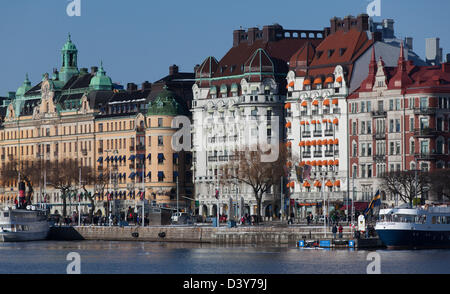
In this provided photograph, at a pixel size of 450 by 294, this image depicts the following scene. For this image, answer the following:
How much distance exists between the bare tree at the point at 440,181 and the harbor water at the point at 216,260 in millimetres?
31061

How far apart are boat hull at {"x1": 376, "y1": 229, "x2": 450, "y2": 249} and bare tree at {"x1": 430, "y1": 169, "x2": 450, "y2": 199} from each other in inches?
1232

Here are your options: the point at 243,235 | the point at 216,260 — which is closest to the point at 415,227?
the point at 216,260

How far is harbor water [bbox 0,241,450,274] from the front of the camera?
142000 mm

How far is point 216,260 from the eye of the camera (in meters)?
155

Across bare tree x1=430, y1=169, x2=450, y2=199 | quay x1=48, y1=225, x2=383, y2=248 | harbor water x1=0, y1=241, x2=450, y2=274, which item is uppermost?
bare tree x1=430, y1=169, x2=450, y2=199

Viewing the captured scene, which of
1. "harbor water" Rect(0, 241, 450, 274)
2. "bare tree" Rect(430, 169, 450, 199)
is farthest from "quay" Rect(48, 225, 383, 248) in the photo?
"bare tree" Rect(430, 169, 450, 199)

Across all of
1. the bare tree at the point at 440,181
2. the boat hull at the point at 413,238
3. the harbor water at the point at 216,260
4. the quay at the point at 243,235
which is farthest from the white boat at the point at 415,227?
the bare tree at the point at 440,181

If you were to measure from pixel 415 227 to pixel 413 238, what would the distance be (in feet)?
3.59

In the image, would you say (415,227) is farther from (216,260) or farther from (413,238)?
(216,260)

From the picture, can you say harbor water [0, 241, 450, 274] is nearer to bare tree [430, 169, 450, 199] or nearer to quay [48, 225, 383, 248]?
quay [48, 225, 383, 248]
